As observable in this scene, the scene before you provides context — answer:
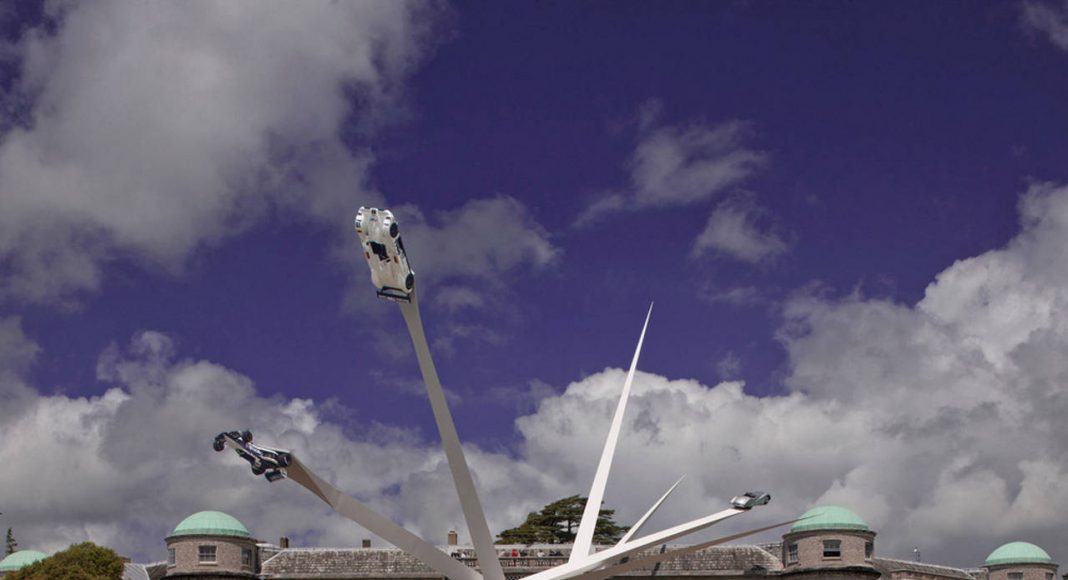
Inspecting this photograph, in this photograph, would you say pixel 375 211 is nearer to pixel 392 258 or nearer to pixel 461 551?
pixel 392 258

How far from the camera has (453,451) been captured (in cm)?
3322

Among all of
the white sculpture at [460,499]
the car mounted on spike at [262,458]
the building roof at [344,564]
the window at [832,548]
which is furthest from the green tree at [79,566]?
the window at [832,548]

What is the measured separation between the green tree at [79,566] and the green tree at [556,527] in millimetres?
43010

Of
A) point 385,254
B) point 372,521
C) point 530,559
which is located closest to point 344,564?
point 530,559

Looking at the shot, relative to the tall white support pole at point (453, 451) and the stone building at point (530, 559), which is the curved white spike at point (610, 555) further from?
the stone building at point (530, 559)

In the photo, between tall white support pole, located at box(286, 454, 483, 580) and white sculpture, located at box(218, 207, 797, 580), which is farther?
tall white support pole, located at box(286, 454, 483, 580)

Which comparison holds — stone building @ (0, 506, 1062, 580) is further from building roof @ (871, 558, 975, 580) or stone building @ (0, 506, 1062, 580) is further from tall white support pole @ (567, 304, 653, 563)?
tall white support pole @ (567, 304, 653, 563)

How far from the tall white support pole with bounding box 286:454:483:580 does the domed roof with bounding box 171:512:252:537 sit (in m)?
50.9

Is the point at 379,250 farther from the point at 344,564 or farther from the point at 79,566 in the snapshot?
the point at 344,564

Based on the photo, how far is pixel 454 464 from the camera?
3356 cm

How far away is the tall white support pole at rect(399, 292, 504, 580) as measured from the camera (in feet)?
98.9

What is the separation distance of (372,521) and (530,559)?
50693 millimetres

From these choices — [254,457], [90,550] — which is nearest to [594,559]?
[254,457]

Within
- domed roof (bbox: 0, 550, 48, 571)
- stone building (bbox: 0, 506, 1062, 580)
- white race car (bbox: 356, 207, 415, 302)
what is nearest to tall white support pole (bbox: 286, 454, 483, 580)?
white race car (bbox: 356, 207, 415, 302)
